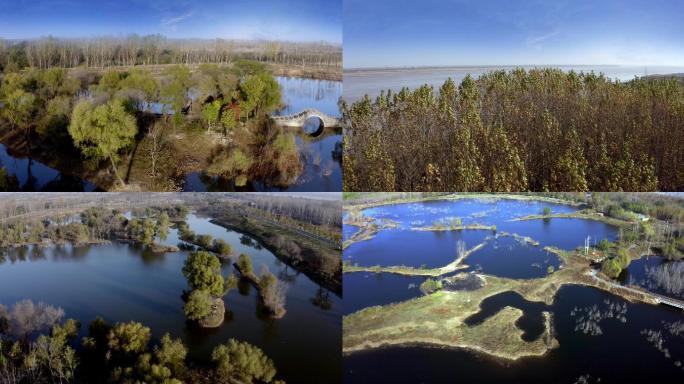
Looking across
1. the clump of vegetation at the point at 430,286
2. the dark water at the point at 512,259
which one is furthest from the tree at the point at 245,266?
the dark water at the point at 512,259

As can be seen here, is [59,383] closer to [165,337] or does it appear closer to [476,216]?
[165,337]

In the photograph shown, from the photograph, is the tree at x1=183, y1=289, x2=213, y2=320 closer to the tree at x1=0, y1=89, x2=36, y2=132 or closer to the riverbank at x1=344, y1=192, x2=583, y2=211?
the riverbank at x1=344, y1=192, x2=583, y2=211

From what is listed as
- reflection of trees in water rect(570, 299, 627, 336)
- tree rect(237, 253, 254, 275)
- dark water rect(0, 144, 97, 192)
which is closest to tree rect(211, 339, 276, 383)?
tree rect(237, 253, 254, 275)

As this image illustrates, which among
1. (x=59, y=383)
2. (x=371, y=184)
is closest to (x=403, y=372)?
(x=371, y=184)

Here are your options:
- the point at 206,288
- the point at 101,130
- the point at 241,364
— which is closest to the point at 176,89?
the point at 101,130

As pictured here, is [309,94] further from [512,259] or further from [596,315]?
[596,315]
